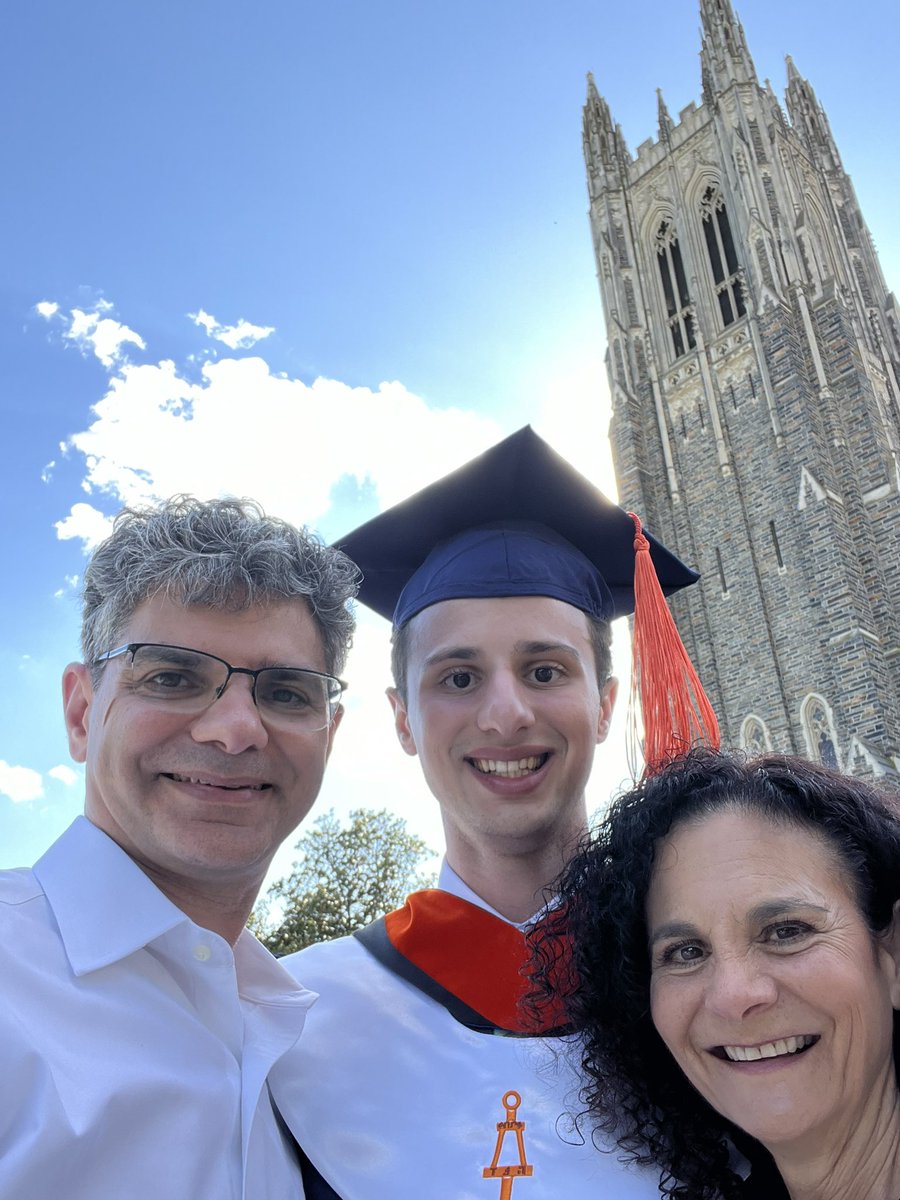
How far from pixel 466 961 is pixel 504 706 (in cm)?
58

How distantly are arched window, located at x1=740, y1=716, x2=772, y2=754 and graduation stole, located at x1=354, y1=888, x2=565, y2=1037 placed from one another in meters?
14.1

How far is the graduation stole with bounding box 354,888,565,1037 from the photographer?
194cm

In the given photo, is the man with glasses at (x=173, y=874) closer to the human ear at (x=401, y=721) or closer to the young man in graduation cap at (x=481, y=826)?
the young man in graduation cap at (x=481, y=826)

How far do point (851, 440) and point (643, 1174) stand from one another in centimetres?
1695

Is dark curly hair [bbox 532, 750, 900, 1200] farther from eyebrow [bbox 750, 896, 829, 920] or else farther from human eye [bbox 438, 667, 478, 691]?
human eye [bbox 438, 667, 478, 691]

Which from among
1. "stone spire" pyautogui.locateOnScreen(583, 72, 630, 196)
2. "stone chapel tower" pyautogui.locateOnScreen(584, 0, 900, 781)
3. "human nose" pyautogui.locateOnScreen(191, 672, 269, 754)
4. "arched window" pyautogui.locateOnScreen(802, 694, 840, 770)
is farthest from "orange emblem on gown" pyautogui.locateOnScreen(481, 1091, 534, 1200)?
"stone spire" pyautogui.locateOnScreen(583, 72, 630, 196)

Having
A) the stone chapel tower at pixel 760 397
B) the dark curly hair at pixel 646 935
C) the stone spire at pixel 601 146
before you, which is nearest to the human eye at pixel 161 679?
the dark curly hair at pixel 646 935

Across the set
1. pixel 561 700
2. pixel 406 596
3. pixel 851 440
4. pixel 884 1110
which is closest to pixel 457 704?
pixel 561 700

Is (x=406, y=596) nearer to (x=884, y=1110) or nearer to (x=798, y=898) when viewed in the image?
(x=798, y=898)

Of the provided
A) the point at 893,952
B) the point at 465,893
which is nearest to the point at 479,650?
the point at 465,893

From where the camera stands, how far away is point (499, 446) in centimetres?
258

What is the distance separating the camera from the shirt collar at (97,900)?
4.91 feet

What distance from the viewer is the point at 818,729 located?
48.4 ft

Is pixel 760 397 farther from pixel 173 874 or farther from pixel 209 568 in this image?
pixel 173 874
